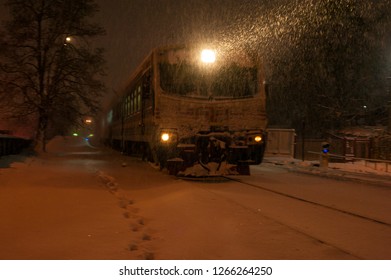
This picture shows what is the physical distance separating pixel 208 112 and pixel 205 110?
10 centimetres

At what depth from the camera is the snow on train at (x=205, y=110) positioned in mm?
11508

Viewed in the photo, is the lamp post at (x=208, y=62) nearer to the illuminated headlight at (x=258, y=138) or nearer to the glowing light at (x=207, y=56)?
the glowing light at (x=207, y=56)

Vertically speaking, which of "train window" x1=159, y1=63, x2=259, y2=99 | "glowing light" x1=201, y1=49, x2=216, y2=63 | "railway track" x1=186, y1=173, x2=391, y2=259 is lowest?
"railway track" x1=186, y1=173, x2=391, y2=259

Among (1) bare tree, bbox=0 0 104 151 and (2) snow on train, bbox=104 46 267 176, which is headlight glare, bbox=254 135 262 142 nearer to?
(2) snow on train, bbox=104 46 267 176

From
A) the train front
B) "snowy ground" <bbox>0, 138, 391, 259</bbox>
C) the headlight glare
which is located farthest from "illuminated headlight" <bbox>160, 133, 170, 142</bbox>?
the headlight glare

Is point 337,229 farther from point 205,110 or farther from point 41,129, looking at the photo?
point 41,129

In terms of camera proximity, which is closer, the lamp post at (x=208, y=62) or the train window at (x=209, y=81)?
the train window at (x=209, y=81)

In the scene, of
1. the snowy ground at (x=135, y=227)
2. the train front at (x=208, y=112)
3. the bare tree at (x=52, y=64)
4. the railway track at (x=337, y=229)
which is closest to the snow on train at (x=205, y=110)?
the train front at (x=208, y=112)

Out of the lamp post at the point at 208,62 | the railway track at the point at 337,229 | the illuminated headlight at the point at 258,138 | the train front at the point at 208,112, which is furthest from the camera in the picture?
the lamp post at the point at 208,62

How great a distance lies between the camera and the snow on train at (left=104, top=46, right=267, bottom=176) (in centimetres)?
1151

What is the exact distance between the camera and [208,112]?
11.8 m

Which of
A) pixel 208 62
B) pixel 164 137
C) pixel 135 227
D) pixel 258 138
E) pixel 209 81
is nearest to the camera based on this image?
pixel 135 227

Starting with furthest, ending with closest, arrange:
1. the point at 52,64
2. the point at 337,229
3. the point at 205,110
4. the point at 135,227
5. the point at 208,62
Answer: the point at 52,64, the point at 208,62, the point at 205,110, the point at 337,229, the point at 135,227

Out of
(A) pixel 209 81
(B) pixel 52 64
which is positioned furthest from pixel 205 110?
(B) pixel 52 64
